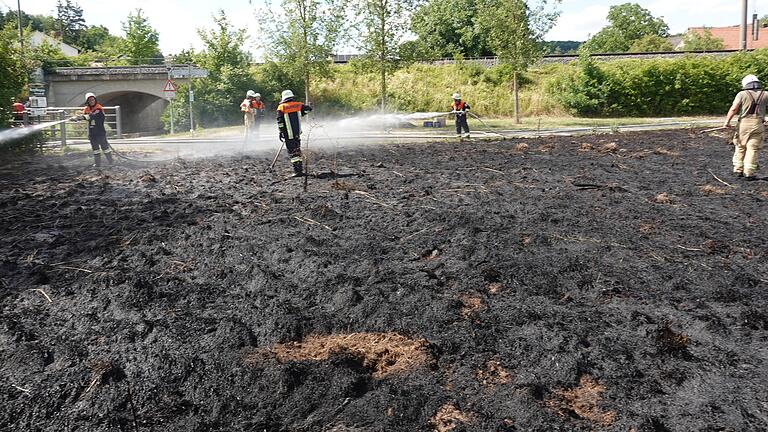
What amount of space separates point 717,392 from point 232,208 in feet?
25.1

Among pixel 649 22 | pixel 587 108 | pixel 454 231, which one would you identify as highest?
pixel 649 22

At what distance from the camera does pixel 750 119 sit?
38.8ft

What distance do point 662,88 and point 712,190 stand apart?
98.0ft

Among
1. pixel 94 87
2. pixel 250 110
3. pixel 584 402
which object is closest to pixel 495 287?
pixel 584 402

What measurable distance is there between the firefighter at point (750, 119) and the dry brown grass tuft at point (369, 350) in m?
9.83

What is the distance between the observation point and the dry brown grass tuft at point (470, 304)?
5477 millimetres

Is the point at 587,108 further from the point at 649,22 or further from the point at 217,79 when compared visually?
the point at 649,22

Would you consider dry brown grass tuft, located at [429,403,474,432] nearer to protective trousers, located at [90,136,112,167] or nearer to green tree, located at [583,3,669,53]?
protective trousers, located at [90,136,112,167]

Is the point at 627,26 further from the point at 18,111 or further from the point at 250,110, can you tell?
the point at 18,111

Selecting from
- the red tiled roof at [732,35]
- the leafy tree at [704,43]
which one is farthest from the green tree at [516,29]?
the red tiled roof at [732,35]

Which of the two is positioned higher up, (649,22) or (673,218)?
(649,22)

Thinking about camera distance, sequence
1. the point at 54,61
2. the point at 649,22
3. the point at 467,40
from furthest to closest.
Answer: the point at 649,22, the point at 467,40, the point at 54,61

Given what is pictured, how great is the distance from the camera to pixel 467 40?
175ft

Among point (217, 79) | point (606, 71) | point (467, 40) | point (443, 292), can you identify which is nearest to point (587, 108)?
point (606, 71)
